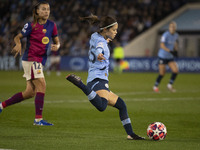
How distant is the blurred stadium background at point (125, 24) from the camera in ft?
120

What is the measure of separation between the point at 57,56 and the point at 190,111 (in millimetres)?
20556

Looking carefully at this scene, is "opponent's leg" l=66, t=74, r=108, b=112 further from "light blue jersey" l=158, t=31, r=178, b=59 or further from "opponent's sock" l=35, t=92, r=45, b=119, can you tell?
"light blue jersey" l=158, t=31, r=178, b=59

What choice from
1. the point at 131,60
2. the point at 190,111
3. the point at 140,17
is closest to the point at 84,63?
the point at 131,60

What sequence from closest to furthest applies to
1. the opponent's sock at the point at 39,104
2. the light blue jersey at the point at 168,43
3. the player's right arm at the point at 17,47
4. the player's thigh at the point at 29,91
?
the player's right arm at the point at 17,47 → the opponent's sock at the point at 39,104 → the player's thigh at the point at 29,91 → the light blue jersey at the point at 168,43

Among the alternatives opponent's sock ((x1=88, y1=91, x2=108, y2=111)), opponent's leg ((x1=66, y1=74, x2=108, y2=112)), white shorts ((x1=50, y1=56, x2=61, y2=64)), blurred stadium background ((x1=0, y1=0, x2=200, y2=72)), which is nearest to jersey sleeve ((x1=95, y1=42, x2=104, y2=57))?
opponent's leg ((x1=66, y1=74, x2=108, y2=112))

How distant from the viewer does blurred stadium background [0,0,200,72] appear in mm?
36500

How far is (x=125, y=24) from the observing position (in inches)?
1467

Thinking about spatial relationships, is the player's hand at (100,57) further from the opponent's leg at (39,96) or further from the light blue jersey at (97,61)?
the opponent's leg at (39,96)

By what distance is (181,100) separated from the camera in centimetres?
1468

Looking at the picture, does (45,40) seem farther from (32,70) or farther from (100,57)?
(100,57)

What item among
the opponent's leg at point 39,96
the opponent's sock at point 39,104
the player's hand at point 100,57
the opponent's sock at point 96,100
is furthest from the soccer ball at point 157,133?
the opponent's sock at point 39,104

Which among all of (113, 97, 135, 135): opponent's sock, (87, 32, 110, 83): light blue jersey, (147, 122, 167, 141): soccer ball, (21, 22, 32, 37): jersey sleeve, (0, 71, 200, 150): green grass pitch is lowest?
(0, 71, 200, 150): green grass pitch

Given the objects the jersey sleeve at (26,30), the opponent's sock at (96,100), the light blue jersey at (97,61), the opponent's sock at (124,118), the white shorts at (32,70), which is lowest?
the opponent's sock at (124,118)

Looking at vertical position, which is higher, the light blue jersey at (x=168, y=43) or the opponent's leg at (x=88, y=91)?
the light blue jersey at (x=168, y=43)
